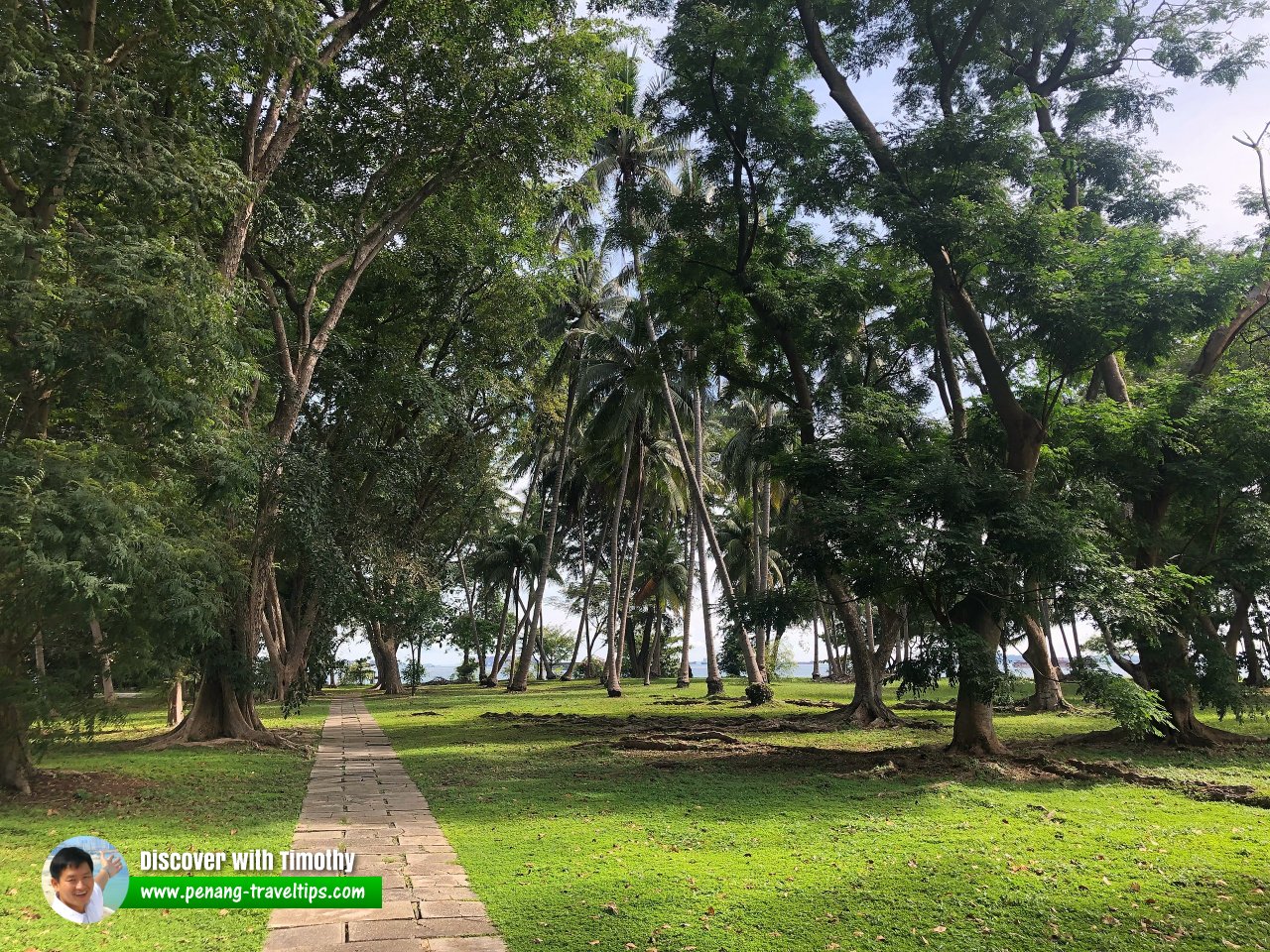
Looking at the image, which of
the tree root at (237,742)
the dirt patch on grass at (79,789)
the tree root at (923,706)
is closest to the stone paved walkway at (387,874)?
the dirt patch on grass at (79,789)

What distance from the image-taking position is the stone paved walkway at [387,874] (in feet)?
13.6

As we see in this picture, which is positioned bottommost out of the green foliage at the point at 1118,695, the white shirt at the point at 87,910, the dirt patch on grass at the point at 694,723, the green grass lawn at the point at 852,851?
the dirt patch on grass at the point at 694,723

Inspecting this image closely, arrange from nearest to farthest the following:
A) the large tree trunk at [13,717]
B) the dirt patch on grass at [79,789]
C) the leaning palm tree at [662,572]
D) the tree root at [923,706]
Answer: the large tree trunk at [13,717] < the dirt patch on grass at [79,789] < the tree root at [923,706] < the leaning palm tree at [662,572]

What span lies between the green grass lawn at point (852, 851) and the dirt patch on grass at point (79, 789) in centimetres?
311

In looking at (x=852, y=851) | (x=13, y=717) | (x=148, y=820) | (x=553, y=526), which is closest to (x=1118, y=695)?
(x=852, y=851)

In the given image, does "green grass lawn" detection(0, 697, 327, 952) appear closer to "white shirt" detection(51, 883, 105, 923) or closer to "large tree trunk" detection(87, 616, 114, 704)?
"white shirt" detection(51, 883, 105, 923)

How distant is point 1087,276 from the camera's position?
10.2m

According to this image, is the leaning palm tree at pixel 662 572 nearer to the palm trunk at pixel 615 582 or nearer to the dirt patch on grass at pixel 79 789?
the palm trunk at pixel 615 582

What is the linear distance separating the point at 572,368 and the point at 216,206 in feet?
54.1

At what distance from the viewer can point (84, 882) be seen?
4926 mm

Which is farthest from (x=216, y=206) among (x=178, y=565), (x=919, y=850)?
(x=919, y=850)

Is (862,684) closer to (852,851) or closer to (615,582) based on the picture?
(852,851)

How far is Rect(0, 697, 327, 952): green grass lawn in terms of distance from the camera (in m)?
4.32

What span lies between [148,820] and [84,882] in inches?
96.7
